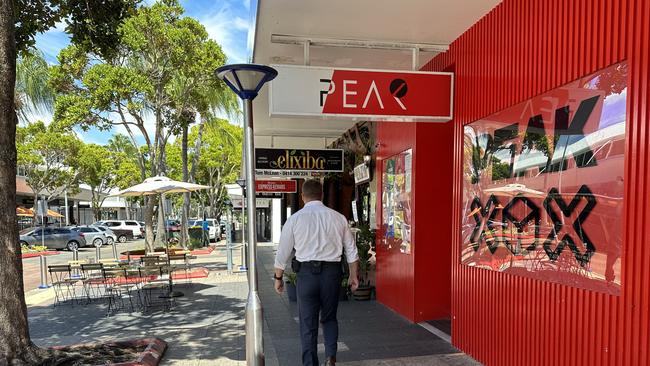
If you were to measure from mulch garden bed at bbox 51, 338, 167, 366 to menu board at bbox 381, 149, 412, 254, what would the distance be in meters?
3.60

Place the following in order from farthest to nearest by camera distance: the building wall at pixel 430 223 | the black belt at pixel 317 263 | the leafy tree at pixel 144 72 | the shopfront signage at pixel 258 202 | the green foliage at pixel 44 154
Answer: the green foliage at pixel 44 154 < the shopfront signage at pixel 258 202 < the leafy tree at pixel 144 72 < the building wall at pixel 430 223 < the black belt at pixel 317 263

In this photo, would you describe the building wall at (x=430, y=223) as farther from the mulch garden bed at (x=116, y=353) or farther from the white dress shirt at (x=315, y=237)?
the mulch garden bed at (x=116, y=353)

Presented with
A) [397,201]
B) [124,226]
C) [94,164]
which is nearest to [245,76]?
[397,201]

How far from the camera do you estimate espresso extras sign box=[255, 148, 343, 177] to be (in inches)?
425

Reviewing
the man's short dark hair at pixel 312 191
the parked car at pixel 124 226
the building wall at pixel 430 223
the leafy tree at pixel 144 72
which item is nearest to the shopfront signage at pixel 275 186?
the leafy tree at pixel 144 72

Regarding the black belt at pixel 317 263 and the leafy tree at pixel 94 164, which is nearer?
the black belt at pixel 317 263

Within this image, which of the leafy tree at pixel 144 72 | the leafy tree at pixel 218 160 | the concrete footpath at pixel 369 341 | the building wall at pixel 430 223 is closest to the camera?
the concrete footpath at pixel 369 341

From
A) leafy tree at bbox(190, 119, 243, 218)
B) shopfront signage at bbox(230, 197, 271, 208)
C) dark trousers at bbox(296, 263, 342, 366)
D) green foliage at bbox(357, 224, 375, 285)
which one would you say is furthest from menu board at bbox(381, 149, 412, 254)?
leafy tree at bbox(190, 119, 243, 218)

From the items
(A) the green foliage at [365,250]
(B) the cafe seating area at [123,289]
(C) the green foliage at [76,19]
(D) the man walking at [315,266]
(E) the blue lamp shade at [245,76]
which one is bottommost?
(B) the cafe seating area at [123,289]

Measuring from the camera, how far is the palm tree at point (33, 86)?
13.9m

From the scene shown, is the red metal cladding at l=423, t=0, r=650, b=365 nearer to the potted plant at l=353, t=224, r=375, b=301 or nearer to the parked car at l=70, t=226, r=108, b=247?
the potted plant at l=353, t=224, r=375, b=301

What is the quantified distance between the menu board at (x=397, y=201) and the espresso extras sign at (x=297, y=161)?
3.18m

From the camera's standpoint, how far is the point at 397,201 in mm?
7203

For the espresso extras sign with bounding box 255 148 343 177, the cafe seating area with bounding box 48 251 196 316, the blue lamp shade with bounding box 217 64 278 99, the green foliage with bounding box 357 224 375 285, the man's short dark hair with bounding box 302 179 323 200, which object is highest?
the blue lamp shade with bounding box 217 64 278 99
